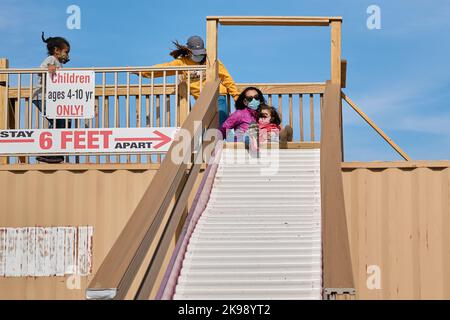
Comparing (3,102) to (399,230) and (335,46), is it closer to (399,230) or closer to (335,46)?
(335,46)

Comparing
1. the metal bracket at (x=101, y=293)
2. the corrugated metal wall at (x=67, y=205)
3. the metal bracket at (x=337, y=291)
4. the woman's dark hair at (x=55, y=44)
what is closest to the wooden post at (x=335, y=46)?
the corrugated metal wall at (x=67, y=205)

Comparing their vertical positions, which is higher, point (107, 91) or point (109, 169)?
point (107, 91)

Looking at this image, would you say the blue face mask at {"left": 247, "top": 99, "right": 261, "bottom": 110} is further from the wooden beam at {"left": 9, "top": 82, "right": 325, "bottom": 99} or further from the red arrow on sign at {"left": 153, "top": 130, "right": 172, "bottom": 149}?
the red arrow on sign at {"left": 153, "top": 130, "right": 172, "bottom": 149}

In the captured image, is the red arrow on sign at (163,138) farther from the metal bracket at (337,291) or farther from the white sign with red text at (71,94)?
the metal bracket at (337,291)

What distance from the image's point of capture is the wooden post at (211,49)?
39.1ft

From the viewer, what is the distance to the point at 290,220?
31.0 feet

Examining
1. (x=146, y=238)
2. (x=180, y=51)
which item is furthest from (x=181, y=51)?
(x=146, y=238)

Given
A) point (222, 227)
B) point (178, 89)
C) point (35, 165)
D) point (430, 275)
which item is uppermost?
point (178, 89)

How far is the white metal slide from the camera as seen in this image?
816cm

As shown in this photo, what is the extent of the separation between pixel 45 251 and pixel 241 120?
3.07 m

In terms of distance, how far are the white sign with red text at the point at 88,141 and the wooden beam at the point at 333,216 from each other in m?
2.40
